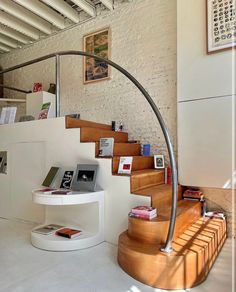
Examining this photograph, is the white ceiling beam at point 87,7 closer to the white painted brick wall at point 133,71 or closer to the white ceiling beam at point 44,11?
the white painted brick wall at point 133,71

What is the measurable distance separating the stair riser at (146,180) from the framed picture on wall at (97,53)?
6.68 ft

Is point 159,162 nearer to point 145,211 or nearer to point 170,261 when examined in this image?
point 145,211

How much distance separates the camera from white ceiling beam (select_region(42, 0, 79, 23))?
3936mm

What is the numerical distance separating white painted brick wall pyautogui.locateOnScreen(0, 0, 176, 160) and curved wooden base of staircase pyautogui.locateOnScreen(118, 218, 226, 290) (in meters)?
1.67

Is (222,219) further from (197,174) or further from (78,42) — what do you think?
(78,42)

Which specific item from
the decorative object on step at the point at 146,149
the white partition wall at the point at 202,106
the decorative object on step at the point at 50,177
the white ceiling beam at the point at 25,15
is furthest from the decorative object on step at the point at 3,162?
the white partition wall at the point at 202,106

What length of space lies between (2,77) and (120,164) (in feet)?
16.1

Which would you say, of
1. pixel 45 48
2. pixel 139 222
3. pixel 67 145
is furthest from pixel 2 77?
pixel 139 222

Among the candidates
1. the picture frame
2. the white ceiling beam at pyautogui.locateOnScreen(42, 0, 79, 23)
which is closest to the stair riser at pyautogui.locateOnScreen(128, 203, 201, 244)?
the picture frame

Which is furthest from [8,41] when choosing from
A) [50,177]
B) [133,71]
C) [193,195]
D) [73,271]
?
[73,271]

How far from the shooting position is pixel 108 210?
2.71m

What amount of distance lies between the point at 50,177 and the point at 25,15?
3.18m

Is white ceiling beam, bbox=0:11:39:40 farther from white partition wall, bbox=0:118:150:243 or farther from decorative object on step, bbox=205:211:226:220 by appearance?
decorative object on step, bbox=205:211:226:220

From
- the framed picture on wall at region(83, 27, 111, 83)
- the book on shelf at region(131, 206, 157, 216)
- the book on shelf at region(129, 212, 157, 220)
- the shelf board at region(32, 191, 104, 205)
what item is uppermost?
the framed picture on wall at region(83, 27, 111, 83)
